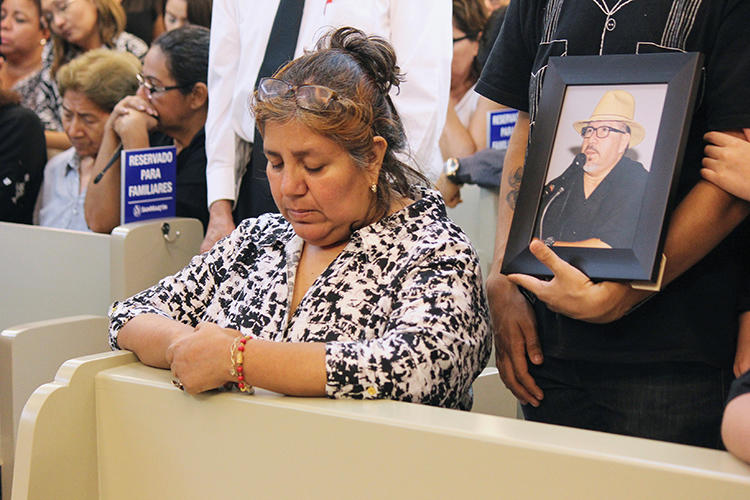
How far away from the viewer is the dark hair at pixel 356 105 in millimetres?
1479

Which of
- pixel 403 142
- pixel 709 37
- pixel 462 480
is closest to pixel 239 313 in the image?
pixel 403 142

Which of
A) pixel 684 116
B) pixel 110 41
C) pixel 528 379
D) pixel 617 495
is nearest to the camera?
pixel 617 495

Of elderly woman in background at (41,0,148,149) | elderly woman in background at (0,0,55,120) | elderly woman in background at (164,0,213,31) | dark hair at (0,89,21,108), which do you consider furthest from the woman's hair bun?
elderly woman in background at (0,0,55,120)

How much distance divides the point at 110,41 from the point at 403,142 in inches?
117

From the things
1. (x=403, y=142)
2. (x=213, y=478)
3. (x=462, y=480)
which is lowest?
(x=213, y=478)

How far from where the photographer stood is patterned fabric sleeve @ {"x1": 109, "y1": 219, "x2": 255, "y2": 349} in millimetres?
1692

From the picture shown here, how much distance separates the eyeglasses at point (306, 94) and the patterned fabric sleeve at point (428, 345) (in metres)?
0.31

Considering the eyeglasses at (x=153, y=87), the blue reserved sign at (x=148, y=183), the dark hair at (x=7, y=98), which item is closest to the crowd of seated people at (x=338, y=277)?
the blue reserved sign at (x=148, y=183)

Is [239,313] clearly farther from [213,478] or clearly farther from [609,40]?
[609,40]

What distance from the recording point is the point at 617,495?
3.22 feet

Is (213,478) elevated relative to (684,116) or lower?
lower

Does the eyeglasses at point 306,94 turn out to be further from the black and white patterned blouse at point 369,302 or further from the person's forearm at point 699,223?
the person's forearm at point 699,223

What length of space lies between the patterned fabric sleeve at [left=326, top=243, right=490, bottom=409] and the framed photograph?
12 cm

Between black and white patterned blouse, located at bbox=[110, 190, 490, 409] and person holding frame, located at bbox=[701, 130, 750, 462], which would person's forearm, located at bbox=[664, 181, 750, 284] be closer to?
person holding frame, located at bbox=[701, 130, 750, 462]
